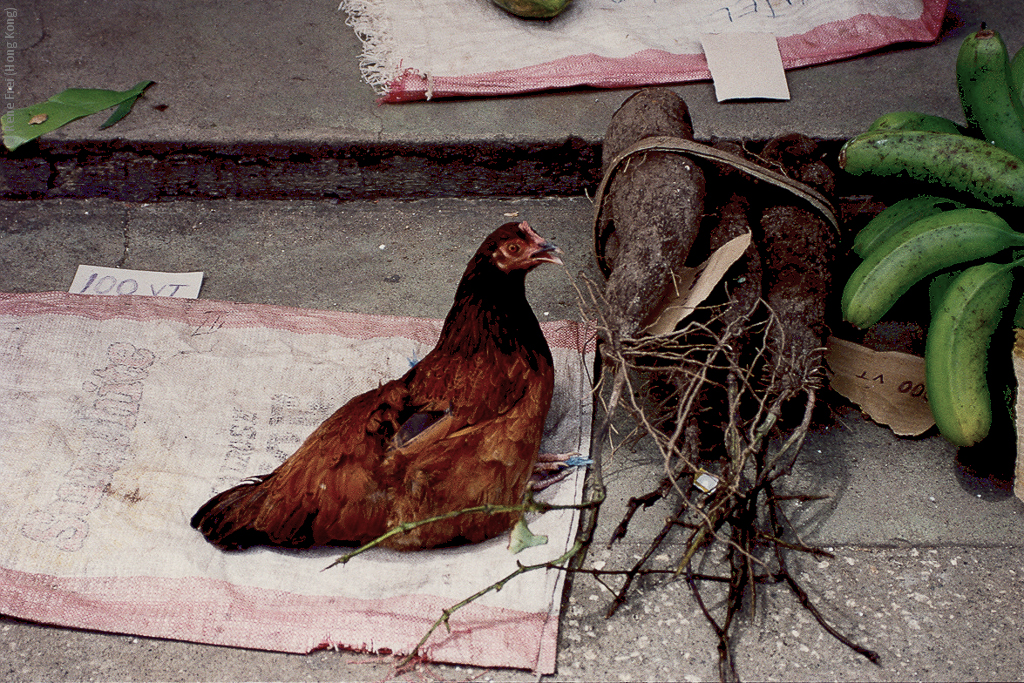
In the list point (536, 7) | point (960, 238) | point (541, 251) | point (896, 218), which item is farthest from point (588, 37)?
point (960, 238)

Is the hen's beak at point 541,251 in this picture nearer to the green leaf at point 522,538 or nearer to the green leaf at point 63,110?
the green leaf at point 522,538

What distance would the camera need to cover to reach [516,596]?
1854 millimetres

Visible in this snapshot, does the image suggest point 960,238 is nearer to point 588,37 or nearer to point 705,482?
point 705,482

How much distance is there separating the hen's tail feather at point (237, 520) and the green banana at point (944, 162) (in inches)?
64.7

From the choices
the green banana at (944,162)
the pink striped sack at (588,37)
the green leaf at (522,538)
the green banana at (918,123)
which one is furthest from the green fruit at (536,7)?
the green leaf at (522,538)

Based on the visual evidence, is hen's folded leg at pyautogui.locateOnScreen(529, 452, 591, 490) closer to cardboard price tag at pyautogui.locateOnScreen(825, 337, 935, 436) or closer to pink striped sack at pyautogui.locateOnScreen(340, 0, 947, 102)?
cardboard price tag at pyautogui.locateOnScreen(825, 337, 935, 436)

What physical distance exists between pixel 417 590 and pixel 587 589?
384 millimetres

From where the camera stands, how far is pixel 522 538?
1939 mm

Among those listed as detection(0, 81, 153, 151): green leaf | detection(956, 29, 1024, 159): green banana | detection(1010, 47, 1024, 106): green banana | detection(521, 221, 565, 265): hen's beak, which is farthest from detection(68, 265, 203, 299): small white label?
detection(1010, 47, 1024, 106): green banana

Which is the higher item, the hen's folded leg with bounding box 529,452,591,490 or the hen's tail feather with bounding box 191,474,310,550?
the hen's tail feather with bounding box 191,474,310,550

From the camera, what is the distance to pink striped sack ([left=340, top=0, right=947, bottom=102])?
3074 millimetres

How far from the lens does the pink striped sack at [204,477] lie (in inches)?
72.1

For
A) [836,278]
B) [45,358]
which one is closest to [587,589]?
[836,278]

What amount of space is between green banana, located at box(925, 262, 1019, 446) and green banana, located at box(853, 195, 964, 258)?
0.31 metres
